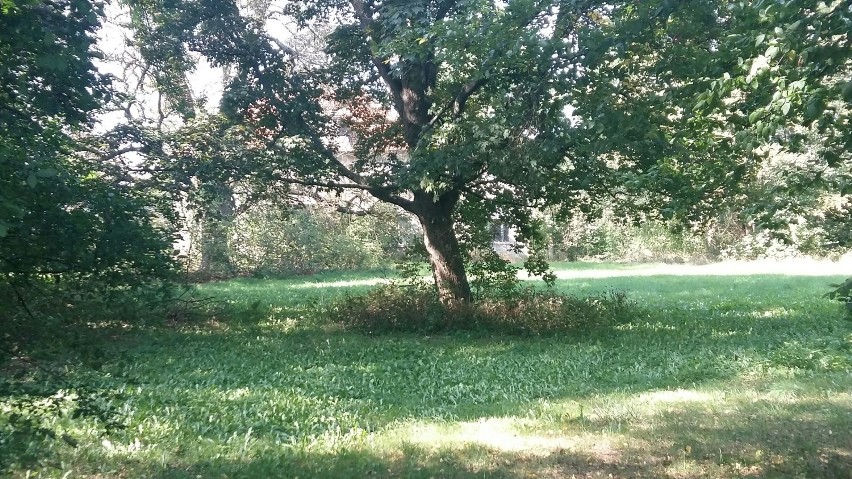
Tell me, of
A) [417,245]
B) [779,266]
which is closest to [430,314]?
[417,245]

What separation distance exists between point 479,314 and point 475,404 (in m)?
6.10

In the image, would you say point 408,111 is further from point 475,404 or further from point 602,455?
point 602,455

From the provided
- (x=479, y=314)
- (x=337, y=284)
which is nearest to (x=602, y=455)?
(x=479, y=314)

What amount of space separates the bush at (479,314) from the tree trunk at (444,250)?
15.0 inches

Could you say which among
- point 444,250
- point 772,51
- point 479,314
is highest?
point 772,51

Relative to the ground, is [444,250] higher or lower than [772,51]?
lower

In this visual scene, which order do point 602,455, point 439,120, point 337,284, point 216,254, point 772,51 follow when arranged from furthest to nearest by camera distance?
point 216,254, point 337,284, point 439,120, point 602,455, point 772,51

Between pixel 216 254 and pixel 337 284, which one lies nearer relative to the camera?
pixel 337 284

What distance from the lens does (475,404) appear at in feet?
27.5

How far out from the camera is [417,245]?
635 inches

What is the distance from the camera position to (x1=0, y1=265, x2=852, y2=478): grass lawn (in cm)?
563

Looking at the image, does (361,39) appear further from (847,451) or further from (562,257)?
(562,257)

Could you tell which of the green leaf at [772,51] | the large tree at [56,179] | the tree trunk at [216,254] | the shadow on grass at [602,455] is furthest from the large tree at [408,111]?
the tree trunk at [216,254]

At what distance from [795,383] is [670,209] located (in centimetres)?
260
